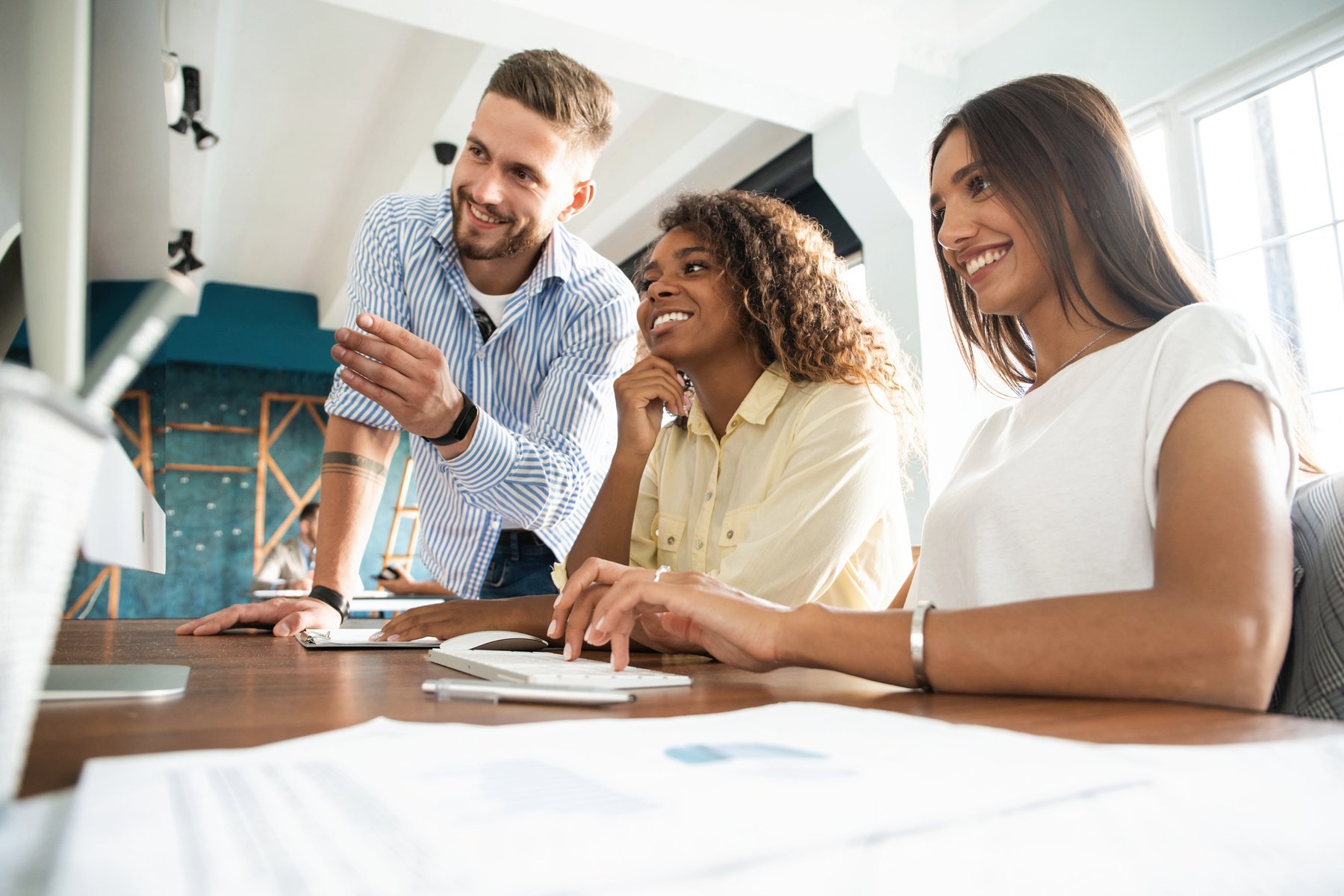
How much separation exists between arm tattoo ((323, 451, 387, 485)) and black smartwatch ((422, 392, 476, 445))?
1.05 ft

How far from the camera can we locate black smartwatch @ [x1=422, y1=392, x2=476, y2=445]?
138 centimetres

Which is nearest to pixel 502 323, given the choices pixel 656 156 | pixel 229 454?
pixel 656 156

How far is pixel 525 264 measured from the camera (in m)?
1.82

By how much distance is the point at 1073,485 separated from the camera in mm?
927

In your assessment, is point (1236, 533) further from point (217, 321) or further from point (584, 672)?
point (217, 321)

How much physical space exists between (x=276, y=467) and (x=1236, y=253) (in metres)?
8.08

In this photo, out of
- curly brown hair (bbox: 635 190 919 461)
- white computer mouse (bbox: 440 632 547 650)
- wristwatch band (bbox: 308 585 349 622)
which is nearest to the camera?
white computer mouse (bbox: 440 632 547 650)

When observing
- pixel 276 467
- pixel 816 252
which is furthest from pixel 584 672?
pixel 276 467

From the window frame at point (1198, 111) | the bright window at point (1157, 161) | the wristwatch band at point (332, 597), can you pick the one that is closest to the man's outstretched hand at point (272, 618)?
the wristwatch band at point (332, 597)

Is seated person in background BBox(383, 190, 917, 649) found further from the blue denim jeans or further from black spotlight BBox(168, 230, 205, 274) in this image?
black spotlight BBox(168, 230, 205, 274)

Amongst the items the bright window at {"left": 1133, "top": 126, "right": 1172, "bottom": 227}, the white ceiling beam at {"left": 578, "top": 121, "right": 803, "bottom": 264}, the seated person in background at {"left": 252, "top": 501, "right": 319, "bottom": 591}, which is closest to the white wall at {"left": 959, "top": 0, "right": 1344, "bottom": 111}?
the bright window at {"left": 1133, "top": 126, "right": 1172, "bottom": 227}

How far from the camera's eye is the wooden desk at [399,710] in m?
0.43

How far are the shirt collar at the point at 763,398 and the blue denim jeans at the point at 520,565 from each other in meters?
0.43

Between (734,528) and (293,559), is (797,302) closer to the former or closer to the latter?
(734,528)
